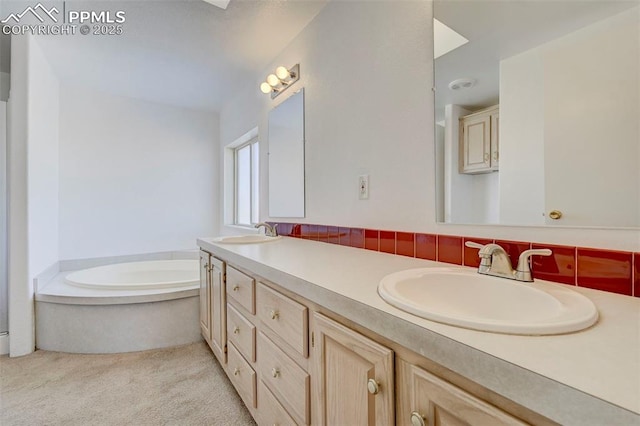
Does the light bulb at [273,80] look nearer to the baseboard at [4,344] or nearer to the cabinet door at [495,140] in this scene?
the cabinet door at [495,140]

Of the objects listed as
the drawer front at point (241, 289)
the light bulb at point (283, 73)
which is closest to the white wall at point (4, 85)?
the light bulb at point (283, 73)

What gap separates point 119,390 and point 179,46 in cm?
229

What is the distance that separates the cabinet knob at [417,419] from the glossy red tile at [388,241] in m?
0.83

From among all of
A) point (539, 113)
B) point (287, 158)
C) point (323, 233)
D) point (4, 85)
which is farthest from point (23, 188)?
point (539, 113)

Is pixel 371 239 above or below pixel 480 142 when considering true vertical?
below

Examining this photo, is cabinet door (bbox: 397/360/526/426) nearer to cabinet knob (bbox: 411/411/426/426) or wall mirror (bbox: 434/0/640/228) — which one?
cabinet knob (bbox: 411/411/426/426)

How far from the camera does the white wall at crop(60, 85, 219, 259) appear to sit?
2961mm

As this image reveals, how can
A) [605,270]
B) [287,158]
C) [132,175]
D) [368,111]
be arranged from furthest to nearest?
1. [132,175]
2. [287,158]
3. [368,111]
4. [605,270]

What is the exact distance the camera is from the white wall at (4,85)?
7.32ft

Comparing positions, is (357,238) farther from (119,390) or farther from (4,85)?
(4,85)

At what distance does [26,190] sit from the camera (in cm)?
209

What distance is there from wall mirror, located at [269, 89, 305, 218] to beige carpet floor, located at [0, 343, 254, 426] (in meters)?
1.19

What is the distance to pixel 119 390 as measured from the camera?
167 centimetres

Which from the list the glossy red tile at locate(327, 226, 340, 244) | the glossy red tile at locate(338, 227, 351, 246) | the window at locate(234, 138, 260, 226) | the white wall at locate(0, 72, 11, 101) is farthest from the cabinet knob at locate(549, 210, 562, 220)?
the white wall at locate(0, 72, 11, 101)
